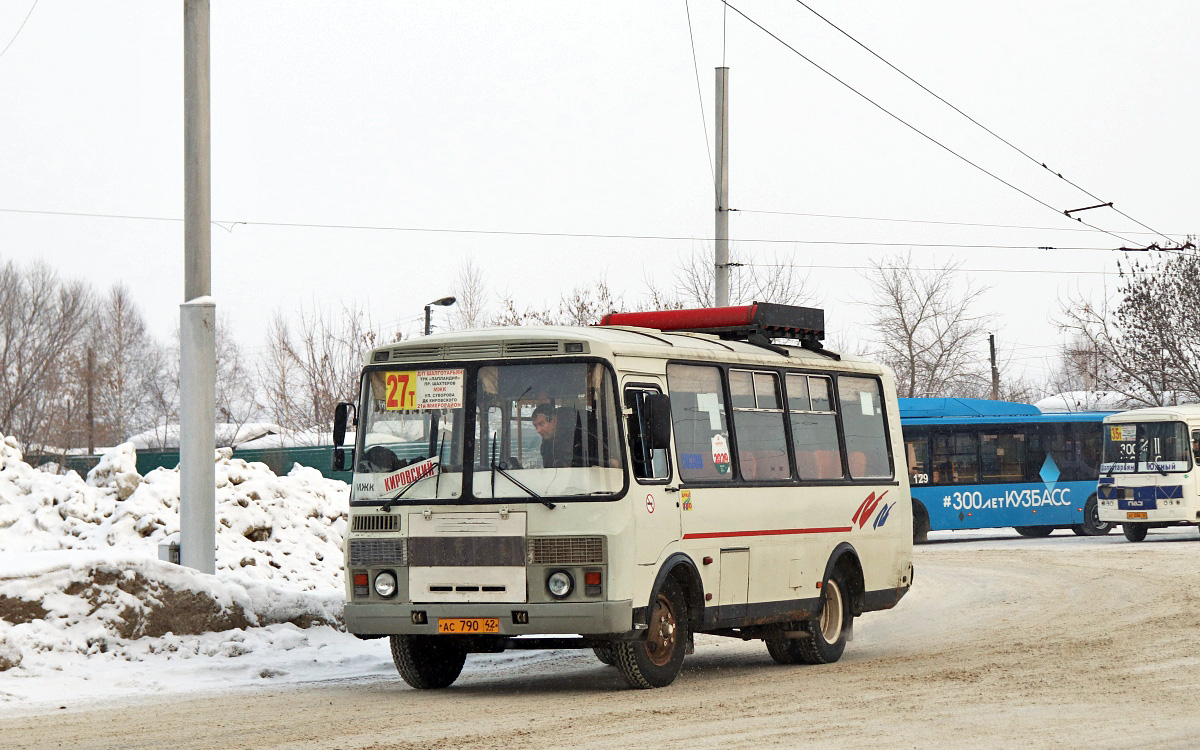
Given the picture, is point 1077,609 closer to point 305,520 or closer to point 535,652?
point 535,652

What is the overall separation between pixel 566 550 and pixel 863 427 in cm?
506

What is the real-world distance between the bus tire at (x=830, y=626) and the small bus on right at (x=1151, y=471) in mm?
20467

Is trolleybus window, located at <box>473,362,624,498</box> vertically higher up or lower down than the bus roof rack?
lower down

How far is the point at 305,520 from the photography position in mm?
18156

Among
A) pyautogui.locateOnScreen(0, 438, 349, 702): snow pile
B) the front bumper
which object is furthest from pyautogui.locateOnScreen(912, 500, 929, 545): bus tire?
the front bumper

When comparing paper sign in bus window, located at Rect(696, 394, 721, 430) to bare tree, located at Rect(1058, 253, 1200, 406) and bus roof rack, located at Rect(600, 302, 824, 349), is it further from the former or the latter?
bare tree, located at Rect(1058, 253, 1200, 406)

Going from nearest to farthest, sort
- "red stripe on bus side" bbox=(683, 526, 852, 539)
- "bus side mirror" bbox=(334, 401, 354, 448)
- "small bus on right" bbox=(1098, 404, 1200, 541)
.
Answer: "bus side mirror" bbox=(334, 401, 354, 448) → "red stripe on bus side" bbox=(683, 526, 852, 539) → "small bus on right" bbox=(1098, 404, 1200, 541)

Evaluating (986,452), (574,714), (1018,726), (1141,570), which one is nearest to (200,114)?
(574,714)

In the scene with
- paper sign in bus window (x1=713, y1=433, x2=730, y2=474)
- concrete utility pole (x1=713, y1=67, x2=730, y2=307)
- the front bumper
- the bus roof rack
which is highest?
concrete utility pole (x1=713, y1=67, x2=730, y2=307)

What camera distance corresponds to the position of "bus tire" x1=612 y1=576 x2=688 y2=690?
11461 millimetres

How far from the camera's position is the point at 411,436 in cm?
1186

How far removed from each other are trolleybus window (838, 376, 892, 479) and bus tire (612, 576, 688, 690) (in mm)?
3417

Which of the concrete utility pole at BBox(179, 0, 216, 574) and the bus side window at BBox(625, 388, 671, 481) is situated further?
the concrete utility pole at BBox(179, 0, 216, 574)

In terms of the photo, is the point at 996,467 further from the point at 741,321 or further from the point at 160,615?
the point at 160,615
